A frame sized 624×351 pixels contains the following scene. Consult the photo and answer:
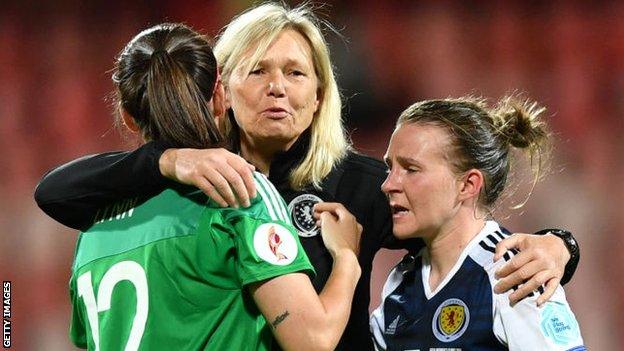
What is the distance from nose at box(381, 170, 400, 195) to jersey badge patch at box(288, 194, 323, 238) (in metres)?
0.14

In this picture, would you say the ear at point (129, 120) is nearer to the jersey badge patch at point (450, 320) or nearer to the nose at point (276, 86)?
the nose at point (276, 86)

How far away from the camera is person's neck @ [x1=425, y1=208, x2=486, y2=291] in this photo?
5.59ft

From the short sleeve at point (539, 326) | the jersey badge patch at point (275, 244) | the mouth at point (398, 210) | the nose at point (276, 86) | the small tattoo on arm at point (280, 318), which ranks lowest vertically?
the short sleeve at point (539, 326)

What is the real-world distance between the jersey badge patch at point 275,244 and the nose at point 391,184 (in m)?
0.45

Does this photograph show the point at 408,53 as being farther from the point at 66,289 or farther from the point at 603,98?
the point at 66,289

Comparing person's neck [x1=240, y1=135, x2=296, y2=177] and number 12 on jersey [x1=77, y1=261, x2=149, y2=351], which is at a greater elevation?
person's neck [x1=240, y1=135, x2=296, y2=177]

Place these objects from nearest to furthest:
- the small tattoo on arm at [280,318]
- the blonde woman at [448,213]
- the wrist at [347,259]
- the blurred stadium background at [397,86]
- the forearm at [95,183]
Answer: the small tattoo on arm at [280,318]
the forearm at [95,183]
the wrist at [347,259]
the blonde woman at [448,213]
the blurred stadium background at [397,86]

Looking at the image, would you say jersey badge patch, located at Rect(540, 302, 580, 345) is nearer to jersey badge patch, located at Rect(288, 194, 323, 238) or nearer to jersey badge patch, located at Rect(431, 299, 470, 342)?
jersey badge patch, located at Rect(431, 299, 470, 342)

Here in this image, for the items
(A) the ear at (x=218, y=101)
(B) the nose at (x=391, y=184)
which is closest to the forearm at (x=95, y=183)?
(A) the ear at (x=218, y=101)

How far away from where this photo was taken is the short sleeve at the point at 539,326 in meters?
1.45

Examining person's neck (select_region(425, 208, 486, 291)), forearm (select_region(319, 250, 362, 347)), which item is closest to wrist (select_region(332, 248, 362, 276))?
forearm (select_region(319, 250, 362, 347))

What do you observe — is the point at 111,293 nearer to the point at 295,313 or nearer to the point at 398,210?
the point at 295,313

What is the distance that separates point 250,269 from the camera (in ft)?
Answer: 4.15

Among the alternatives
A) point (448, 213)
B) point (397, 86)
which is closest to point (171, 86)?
point (448, 213)
